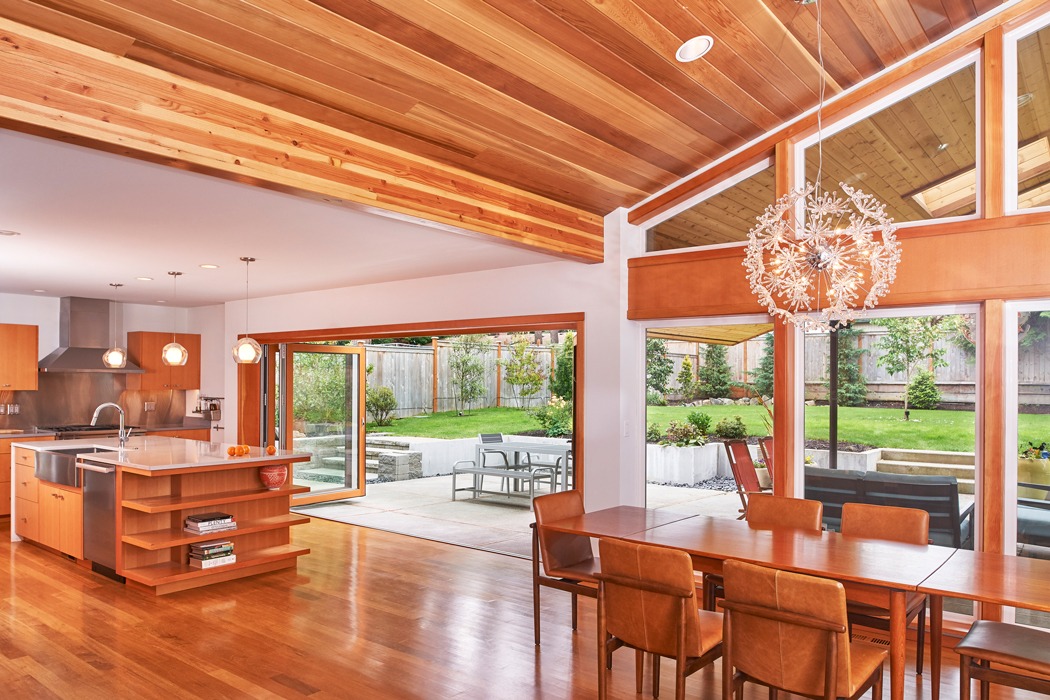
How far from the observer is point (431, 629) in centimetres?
450

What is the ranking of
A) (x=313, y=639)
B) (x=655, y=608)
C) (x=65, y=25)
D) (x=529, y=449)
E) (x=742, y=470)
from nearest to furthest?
(x=65, y=25) < (x=655, y=608) < (x=313, y=639) < (x=742, y=470) < (x=529, y=449)

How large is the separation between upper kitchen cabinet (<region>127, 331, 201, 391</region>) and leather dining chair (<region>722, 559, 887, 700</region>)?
8668 millimetres

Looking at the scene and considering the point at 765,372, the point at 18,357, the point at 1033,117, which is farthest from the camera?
the point at 18,357

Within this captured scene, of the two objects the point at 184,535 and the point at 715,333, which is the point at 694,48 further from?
the point at 184,535

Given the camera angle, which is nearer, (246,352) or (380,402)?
(246,352)

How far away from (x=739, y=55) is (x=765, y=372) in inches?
86.7

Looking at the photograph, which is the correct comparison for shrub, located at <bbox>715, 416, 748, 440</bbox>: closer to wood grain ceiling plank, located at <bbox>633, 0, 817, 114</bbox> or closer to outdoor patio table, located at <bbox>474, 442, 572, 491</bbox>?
wood grain ceiling plank, located at <bbox>633, 0, 817, 114</bbox>

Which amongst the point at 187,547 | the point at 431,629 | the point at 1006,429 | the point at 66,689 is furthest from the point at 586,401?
the point at 66,689

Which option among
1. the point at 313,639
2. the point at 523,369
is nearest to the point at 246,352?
the point at 313,639

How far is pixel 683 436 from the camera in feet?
18.6

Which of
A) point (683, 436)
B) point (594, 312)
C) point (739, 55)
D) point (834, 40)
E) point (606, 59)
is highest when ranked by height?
point (834, 40)

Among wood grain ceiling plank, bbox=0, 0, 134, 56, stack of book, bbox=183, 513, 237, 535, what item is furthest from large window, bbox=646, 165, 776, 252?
stack of book, bbox=183, 513, 237, 535

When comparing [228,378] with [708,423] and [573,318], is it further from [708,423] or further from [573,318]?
[708,423]

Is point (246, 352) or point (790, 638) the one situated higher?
point (246, 352)
